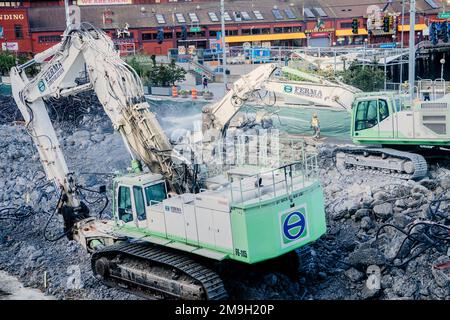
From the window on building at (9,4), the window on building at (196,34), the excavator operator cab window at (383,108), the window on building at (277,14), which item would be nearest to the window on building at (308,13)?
the window on building at (277,14)

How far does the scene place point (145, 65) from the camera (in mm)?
31406

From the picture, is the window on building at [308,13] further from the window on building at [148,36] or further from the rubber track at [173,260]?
the rubber track at [173,260]

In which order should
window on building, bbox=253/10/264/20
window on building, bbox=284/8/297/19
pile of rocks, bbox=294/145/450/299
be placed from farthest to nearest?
window on building, bbox=284/8/297/19
window on building, bbox=253/10/264/20
pile of rocks, bbox=294/145/450/299

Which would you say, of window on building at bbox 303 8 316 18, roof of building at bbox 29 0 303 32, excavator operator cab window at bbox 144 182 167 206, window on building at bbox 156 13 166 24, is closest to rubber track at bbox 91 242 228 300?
excavator operator cab window at bbox 144 182 167 206

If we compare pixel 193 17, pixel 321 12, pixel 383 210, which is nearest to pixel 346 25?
pixel 321 12

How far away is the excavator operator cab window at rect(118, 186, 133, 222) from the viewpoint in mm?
11500

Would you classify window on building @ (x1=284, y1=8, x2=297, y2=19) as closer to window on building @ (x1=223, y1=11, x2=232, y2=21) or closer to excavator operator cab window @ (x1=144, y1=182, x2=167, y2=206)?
window on building @ (x1=223, y1=11, x2=232, y2=21)

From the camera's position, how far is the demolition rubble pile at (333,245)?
10742 mm

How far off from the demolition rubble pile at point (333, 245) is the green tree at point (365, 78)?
8.90 meters

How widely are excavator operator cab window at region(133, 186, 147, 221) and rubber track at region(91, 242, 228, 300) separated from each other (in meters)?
0.48

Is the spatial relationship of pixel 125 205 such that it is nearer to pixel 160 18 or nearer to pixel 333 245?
pixel 333 245

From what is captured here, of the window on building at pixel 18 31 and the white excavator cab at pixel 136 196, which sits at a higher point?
the window on building at pixel 18 31

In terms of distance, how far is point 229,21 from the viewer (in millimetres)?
43938

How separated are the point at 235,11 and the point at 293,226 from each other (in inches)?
1428
